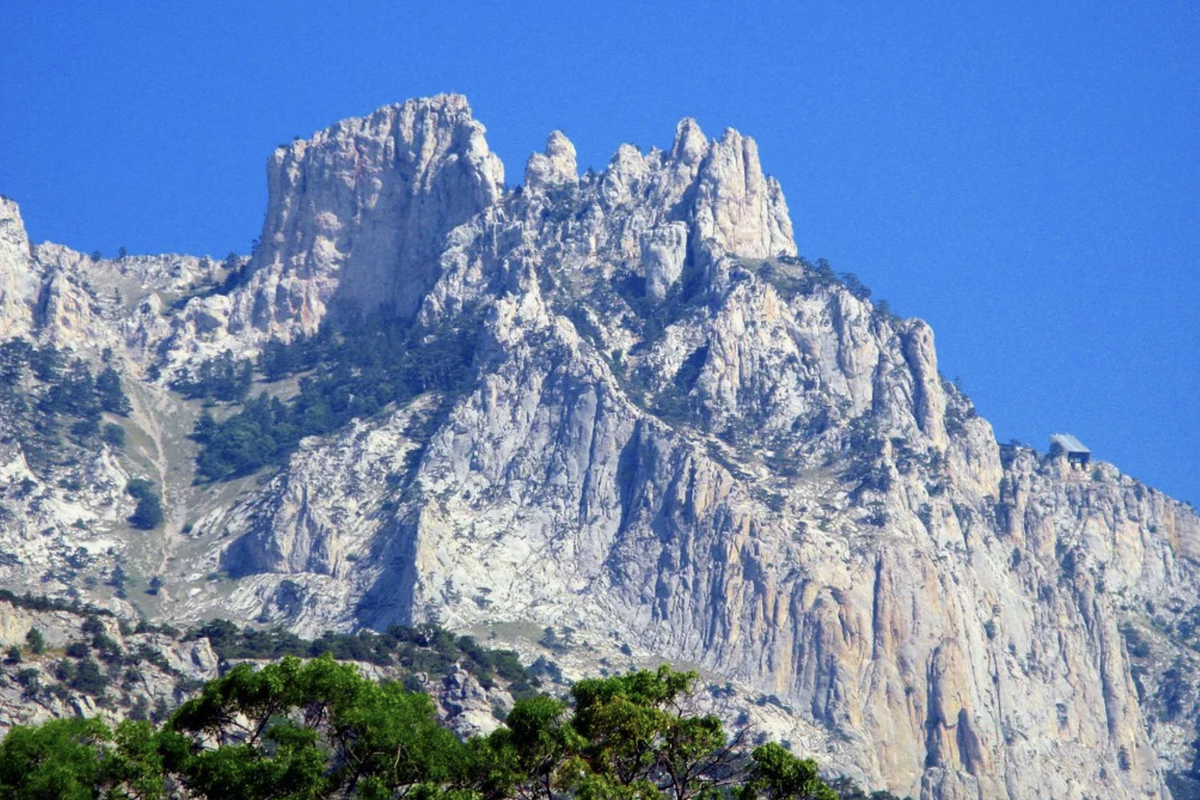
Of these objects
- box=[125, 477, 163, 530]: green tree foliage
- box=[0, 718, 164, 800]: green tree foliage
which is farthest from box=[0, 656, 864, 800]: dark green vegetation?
box=[125, 477, 163, 530]: green tree foliage

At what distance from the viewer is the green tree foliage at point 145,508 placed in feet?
637

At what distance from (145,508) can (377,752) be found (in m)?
134

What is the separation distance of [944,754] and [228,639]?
61256 mm

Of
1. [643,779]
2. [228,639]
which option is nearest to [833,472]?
[228,639]

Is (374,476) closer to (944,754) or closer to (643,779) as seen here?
(944,754)

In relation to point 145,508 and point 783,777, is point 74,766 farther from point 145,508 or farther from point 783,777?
point 145,508

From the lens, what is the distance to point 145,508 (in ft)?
643

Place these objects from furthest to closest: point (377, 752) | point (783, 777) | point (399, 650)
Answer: point (399, 650) → point (783, 777) → point (377, 752)

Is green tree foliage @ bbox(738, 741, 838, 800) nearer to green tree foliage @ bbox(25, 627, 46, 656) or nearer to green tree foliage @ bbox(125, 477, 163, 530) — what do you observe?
green tree foliage @ bbox(25, 627, 46, 656)

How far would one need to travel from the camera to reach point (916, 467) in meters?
195

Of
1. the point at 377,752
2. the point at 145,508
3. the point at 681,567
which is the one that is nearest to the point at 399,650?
the point at 681,567

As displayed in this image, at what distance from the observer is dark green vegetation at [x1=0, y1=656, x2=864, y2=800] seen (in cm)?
6412

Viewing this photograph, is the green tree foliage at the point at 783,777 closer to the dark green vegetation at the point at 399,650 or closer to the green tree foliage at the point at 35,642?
the green tree foliage at the point at 35,642

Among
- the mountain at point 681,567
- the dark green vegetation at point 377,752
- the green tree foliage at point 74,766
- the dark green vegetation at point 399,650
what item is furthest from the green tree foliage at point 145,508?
the green tree foliage at point 74,766
